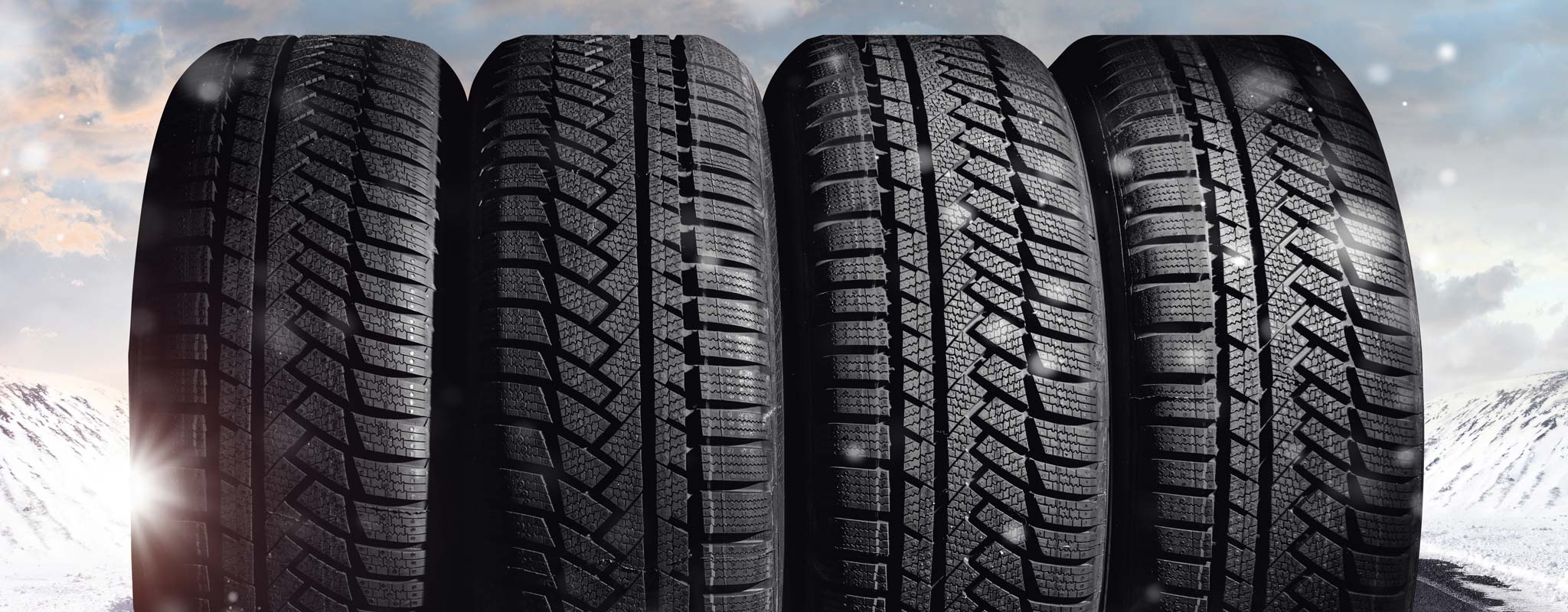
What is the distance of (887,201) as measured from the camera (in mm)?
3170

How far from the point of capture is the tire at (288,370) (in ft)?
9.82

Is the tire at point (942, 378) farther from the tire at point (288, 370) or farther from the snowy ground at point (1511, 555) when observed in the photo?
the snowy ground at point (1511, 555)

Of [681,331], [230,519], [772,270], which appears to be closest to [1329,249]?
[772,270]

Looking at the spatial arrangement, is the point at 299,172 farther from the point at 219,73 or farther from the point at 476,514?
the point at 476,514

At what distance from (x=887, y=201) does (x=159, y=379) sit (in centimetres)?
206

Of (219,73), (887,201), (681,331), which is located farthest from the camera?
Answer: (219,73)

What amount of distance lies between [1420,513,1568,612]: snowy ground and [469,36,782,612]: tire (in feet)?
15.7

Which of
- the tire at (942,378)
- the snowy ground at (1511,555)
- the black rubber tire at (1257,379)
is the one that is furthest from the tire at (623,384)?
the snowy ground at (1511,555)

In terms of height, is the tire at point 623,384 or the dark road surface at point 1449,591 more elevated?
the tire at point 623,384

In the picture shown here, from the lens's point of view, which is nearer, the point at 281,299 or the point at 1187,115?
the point at 281,299

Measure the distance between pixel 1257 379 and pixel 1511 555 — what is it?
→ 19.3 ft

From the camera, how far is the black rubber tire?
10.6ft

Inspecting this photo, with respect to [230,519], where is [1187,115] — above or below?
above

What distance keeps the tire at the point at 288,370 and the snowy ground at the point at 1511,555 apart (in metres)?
5.52
